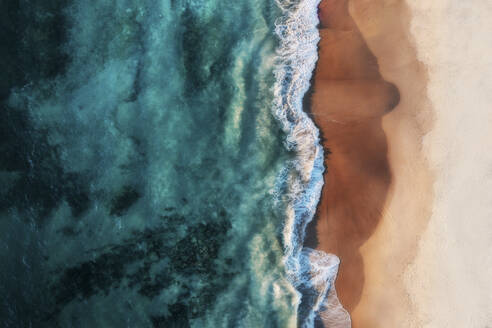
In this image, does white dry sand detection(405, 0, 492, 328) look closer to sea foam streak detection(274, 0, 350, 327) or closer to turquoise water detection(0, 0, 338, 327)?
sea foam streak detection(274, 0, 350, 327)

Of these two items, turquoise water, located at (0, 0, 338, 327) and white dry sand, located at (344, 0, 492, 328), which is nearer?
white dry sand, located at (344, 0, 492, 328)

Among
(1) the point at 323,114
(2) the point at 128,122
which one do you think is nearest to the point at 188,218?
(2) the point at 128,122

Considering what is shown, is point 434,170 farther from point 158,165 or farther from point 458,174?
point 158,165

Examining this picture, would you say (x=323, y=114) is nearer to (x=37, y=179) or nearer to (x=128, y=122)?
(x=128, y=122)

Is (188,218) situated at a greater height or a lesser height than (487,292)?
greater

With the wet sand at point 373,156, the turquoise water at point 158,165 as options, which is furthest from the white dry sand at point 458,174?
the turquoise water at point 158,165

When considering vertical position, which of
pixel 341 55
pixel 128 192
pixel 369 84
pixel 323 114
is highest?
pixel 341 55

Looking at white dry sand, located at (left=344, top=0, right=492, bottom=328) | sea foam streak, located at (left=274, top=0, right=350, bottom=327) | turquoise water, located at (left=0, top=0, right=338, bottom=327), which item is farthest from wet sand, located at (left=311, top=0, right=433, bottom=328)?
turquoise water, located at (left=0, top=0, right=338, bottom=327)
